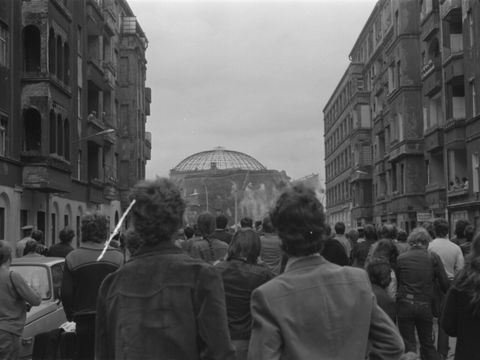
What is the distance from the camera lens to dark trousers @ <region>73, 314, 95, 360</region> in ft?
20.8

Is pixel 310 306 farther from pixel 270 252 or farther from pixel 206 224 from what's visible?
pixel 270 252

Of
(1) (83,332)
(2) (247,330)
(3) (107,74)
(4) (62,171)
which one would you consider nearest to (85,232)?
(1) (83,332)

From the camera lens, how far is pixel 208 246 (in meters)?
9.02

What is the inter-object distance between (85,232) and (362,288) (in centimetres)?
392

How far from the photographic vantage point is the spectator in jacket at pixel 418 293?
342 inches

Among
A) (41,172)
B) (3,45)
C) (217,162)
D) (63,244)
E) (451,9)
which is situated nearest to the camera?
(63,244)

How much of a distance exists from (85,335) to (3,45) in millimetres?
19941

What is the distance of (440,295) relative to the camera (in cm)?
913

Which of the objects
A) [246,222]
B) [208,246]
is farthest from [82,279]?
[246,222]

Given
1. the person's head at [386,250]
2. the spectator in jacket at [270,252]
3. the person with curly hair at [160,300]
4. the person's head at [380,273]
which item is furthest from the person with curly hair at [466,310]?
the spectator in jacket at [270,252]

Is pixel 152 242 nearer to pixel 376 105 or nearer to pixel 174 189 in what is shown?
pixel 174 189

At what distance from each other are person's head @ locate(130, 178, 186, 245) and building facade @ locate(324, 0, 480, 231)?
26.6m

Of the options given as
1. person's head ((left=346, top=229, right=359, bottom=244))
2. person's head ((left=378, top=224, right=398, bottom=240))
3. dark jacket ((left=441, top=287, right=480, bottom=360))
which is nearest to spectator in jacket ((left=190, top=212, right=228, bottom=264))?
person's head ((left=378, top=224, right=398, bottom=240))

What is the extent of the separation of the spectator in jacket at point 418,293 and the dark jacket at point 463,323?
4.01 meters
